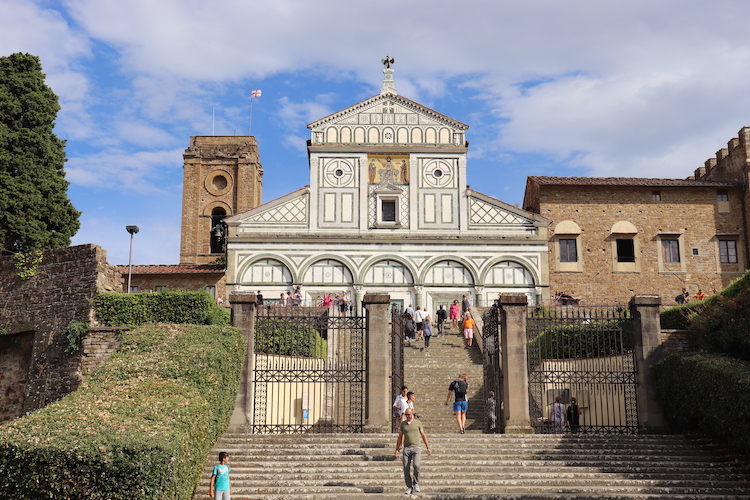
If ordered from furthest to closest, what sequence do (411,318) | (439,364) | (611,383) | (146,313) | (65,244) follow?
(411,318)
(65,244)
(439,364)
(146,313)
(611,383)

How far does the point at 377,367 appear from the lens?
19.5 meters

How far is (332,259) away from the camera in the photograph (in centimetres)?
4038

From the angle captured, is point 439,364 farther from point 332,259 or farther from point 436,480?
point 332,259

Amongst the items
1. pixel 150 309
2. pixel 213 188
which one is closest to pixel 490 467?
pixel 150 309

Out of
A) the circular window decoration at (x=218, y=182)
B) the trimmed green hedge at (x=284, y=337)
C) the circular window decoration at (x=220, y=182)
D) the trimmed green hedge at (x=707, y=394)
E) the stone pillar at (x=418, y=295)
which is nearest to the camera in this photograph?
the trimmed green hedge at (x=707, y=394)

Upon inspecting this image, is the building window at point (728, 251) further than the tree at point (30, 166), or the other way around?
the building window at point (728, 251)

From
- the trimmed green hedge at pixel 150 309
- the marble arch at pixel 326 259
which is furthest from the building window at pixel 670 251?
the trimmed green hedge at pixel 150 309

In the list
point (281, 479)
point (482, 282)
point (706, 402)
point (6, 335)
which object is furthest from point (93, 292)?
point (482, 282)

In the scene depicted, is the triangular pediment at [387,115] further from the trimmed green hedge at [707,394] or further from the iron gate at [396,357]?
the trimmed green hedge at [707,394]

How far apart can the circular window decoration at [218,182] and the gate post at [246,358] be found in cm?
3621

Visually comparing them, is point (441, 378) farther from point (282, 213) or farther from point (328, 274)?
point (282, 213)

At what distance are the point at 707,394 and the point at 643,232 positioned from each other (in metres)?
Answer: 26.2

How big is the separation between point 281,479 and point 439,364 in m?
11.6

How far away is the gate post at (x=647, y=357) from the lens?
19562 millimetres
